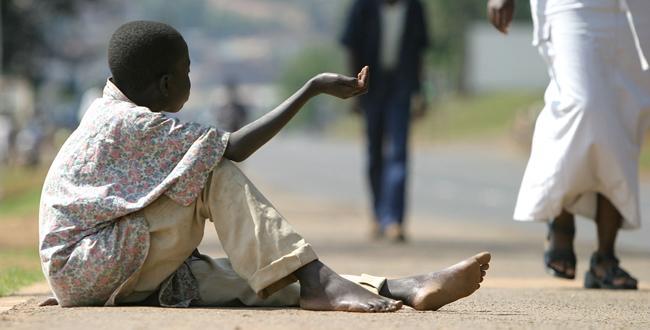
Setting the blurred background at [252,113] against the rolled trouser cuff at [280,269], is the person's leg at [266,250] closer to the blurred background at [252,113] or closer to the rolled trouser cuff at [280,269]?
the rolled trouser cuff at [280,269]

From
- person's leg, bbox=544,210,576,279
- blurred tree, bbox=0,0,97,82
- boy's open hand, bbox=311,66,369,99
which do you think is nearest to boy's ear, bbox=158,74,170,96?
boy's open hand, bbox=311,66,369,99

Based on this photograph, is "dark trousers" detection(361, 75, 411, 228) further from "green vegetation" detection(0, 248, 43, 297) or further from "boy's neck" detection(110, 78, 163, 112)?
"boy's neck" detection(110, 78, 163, 112)

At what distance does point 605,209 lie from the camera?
7.42 metres

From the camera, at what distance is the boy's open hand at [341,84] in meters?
5.41

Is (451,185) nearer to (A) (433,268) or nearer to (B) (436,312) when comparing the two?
(A) (433,268)

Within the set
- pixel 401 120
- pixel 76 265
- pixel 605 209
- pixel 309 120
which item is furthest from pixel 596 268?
pixel 309 120

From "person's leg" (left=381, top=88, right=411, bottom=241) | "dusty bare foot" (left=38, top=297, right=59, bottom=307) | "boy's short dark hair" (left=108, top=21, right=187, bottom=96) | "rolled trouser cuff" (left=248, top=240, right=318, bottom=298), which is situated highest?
"boy's short dark hair" (left=108, top=21, right=187, bottom=96)

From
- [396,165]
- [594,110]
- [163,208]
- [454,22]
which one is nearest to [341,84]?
[163,208]

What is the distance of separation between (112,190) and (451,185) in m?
20.9

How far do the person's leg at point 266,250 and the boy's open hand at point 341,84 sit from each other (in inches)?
15.8

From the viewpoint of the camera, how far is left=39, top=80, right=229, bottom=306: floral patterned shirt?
215 inches

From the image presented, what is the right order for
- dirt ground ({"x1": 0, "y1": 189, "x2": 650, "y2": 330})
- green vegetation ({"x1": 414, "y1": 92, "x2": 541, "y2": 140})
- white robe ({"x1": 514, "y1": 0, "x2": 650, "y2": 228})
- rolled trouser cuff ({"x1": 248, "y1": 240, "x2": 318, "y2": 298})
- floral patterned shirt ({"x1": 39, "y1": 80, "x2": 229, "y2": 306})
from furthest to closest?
green vegetation ({"x1": 414, "y1": 92, "x2": 541, "y2": 140})
white robe ({"x1": 514, "y1": 0, "x2": 650, "y2": 228})
floral patterned shirt ({"x1": 39, "y1": 80, "x2": 229, "y2": 306})
rolled trouser cuff ({"x1": 248, "y1": 240, "x2": 318, "y2": 298})
dirt ground ({"x1": 0, "y1": 189, "x2": 650, "y2": 330})

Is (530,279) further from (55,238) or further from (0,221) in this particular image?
(0,221)

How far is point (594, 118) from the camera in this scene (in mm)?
7152
